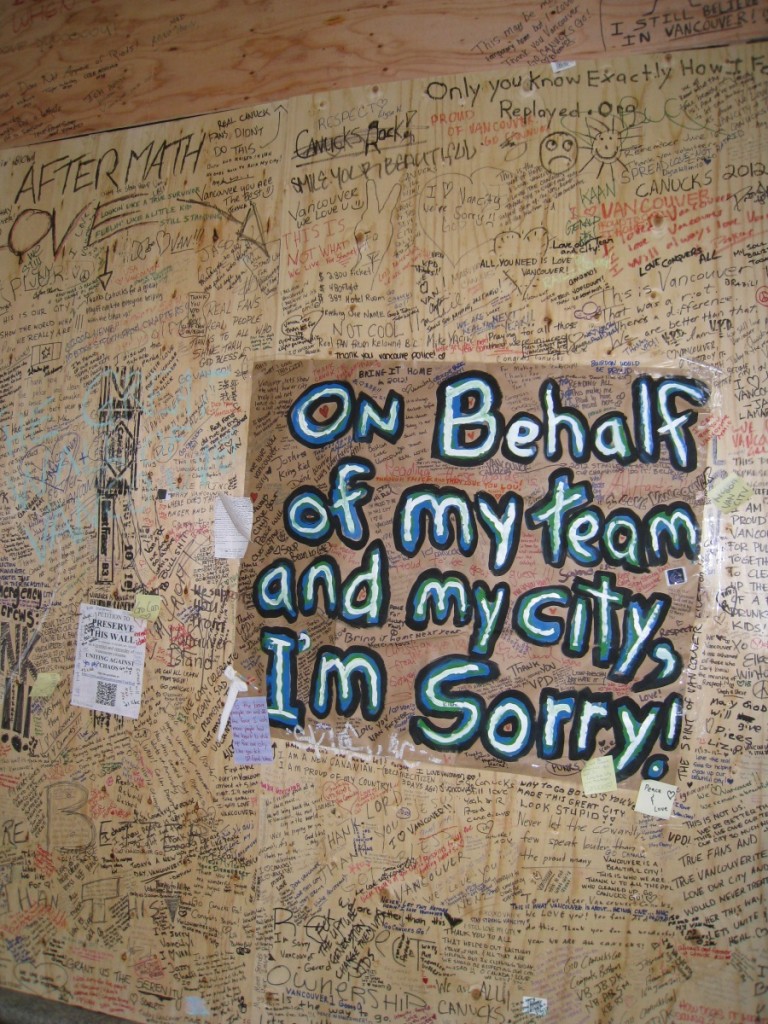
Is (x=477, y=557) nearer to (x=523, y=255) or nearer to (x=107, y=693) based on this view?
(x=523, y=255)

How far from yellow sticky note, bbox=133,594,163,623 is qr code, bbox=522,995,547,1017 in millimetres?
1865

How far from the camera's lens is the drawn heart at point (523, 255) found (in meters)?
2.27

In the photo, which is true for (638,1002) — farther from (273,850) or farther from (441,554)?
(441,554)

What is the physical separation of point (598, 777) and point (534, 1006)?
0.79 m

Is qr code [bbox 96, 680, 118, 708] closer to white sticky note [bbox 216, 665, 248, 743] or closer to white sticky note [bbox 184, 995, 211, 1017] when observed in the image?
white sticky note [bbox 216, 665, 248, 743]

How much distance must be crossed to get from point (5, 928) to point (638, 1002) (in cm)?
249

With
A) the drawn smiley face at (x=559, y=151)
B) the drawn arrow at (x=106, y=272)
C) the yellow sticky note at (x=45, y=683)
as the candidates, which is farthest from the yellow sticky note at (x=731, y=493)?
the yellow sticky note at (x=45, y=683)

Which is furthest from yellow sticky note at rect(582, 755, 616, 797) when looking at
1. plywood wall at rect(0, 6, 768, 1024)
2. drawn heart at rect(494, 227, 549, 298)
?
drawn heart at rect(494, 227, 549, 298)

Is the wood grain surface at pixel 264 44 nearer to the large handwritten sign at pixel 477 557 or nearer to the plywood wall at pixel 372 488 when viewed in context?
the plywood wall at pixel 372 488

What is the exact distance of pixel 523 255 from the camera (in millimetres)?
2281

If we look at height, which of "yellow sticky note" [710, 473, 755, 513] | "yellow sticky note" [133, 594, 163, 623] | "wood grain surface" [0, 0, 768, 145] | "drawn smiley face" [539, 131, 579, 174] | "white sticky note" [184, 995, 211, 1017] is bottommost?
"white sticky note" [184, 995, 211, 1017]

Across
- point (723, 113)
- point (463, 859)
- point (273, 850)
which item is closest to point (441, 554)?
point (463, 859)

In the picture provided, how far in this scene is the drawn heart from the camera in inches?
89.2

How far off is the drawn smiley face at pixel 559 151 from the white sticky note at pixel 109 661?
2.26m
